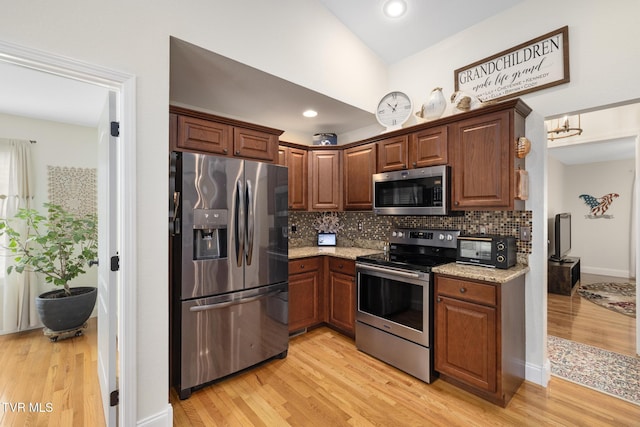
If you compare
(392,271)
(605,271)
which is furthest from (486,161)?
(605,271)

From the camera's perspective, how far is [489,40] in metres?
2.58

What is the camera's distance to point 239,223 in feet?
7.54

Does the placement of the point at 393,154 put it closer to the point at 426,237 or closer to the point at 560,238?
the point at 426,237

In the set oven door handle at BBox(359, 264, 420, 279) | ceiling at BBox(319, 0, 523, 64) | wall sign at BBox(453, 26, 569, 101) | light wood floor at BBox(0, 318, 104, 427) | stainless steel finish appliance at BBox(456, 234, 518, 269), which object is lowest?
light wood floor at BBox(0, 318, 104, 427)

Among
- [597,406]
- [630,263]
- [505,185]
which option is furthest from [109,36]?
[630,263]

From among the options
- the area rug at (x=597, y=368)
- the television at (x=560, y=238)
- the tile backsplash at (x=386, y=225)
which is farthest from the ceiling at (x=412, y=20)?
the television at (x=560, y=238)

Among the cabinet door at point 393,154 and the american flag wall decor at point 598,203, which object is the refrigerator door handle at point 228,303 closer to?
the cabinet door at point 393,154

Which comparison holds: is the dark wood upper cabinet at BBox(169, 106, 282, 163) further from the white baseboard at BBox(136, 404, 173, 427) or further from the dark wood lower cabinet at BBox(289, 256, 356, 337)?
the white baseboard at BBox(136, 404, 173, 427)

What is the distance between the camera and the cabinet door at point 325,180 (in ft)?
11.5

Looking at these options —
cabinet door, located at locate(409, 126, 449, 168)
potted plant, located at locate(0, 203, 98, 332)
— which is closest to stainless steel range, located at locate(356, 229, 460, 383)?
cabinet door, located at locate(409, 126, 449, 168)

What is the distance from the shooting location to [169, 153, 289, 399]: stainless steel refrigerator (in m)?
2.08

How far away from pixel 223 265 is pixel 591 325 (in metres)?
4.26

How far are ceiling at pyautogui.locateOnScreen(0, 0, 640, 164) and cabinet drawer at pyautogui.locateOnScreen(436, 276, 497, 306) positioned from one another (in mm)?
1936

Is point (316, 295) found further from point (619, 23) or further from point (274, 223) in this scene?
point (619, 23)
